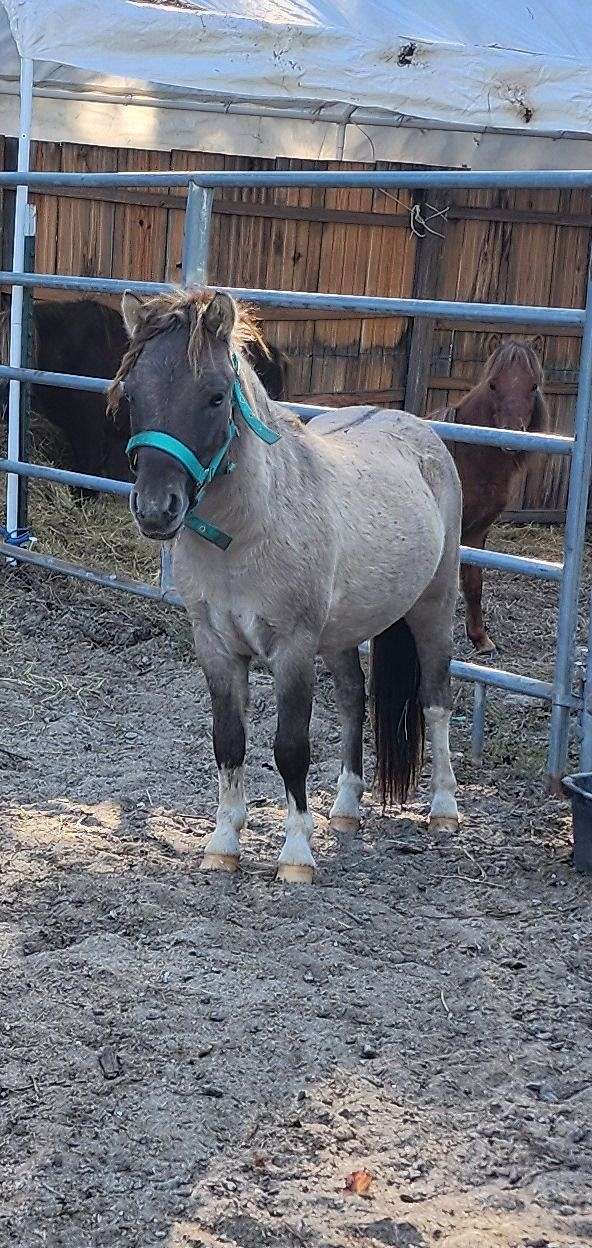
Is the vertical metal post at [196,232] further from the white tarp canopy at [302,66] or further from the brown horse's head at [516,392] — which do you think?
the brown horse's head at [516,392]

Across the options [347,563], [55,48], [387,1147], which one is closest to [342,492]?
[347,563]

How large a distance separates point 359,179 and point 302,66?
2.05 metres

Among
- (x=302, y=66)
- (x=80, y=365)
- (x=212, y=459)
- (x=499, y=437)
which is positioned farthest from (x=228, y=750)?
(x=80, y=365)

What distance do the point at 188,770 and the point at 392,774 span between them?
73 cm

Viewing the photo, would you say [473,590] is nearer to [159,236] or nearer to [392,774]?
[392,774]

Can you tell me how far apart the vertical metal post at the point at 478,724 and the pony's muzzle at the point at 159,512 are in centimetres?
196

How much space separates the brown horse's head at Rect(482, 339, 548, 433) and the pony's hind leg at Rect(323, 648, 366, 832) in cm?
250

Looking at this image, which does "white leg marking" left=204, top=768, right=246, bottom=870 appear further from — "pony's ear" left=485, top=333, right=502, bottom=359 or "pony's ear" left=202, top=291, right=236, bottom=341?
"pony's ear" left=485, top=333, right=502, bottom=359

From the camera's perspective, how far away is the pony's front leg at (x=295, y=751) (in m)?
3.56

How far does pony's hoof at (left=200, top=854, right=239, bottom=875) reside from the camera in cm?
371

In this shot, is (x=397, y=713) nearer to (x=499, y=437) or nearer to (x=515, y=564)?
(x=515, y=564)

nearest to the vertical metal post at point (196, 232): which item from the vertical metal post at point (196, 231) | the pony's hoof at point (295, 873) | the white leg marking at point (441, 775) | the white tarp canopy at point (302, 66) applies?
the vertical metal post at point (196, 231)

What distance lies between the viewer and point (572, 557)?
422 centimetres

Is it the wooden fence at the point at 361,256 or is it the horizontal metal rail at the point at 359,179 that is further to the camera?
the wooden fence at the point at 361,256
